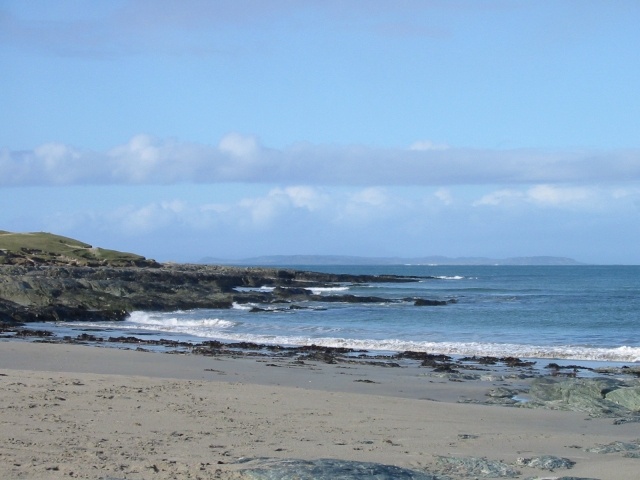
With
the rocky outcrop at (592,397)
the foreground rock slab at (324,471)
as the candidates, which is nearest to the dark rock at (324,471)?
the foreground rock slab at (324,471)

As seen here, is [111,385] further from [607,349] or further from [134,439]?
[607,349]

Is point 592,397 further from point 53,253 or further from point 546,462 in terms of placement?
point 53,253

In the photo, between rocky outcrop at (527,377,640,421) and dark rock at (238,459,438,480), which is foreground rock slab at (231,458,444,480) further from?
rocky outcrop at (527,377,640,421)

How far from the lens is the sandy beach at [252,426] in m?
7.64

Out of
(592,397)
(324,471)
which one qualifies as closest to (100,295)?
(592,397)

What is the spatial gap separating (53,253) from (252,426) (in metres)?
54.8

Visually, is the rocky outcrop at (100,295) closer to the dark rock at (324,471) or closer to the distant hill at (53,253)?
the distant hill at (53,253)

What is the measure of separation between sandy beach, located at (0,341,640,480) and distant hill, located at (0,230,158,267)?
41.8m

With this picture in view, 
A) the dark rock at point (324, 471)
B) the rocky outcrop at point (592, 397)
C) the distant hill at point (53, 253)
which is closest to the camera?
the dark rock at point (324, 471)

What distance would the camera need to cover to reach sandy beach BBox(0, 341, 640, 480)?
25.1ft

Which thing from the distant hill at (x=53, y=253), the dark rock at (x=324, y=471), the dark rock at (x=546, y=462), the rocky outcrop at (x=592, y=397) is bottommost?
the rocky outcrop at (x=592, y=397)

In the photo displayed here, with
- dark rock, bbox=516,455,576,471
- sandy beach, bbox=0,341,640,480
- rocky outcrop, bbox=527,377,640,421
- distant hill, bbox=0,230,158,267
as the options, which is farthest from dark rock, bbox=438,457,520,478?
distant hill, bbox=0,230,158,267

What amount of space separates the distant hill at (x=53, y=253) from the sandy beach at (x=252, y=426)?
41.8 meters

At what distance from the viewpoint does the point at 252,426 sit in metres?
9.67
